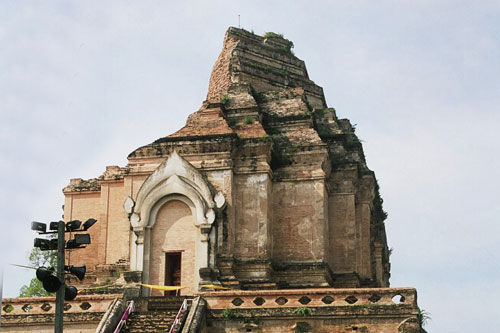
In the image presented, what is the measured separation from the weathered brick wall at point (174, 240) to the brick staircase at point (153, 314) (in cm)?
146

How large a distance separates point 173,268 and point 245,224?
2.67 meters

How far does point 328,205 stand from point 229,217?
5203 mm

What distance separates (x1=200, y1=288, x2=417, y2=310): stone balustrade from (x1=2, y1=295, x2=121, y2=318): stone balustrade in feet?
9.20

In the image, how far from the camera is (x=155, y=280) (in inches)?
1013

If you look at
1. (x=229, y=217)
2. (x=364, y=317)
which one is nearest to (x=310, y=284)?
(x=229, y=217)

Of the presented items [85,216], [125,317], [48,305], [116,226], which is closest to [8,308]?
[48,305]

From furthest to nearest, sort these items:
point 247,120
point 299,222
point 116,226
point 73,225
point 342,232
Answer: point 342,232 → point 247,120 → point 116,226 → point 299,222 → point 73,225

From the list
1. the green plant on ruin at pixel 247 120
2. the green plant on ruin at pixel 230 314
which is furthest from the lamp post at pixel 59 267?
the green plant on ruin at pixel 247 120

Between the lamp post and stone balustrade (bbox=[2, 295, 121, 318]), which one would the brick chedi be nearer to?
stone balustrade (bbox=[2, 295, 121, 318])

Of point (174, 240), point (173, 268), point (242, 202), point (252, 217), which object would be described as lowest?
point (173, 268)

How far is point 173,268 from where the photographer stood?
2614cm

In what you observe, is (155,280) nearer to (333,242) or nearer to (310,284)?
(310,284)

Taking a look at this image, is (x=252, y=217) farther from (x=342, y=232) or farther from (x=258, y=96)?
(x=258, y=96)

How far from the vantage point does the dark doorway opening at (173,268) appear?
2592cm
